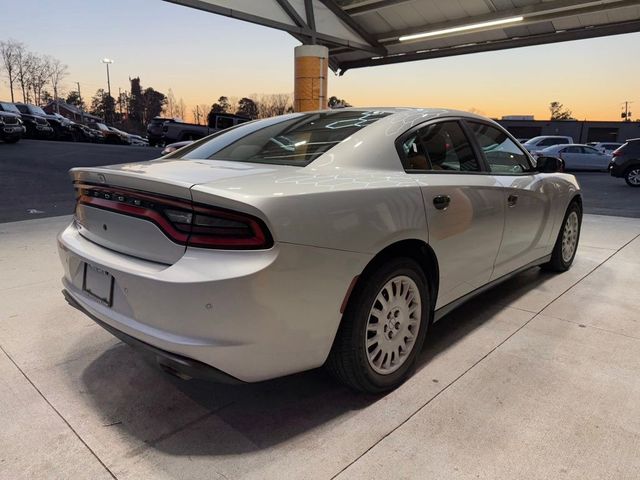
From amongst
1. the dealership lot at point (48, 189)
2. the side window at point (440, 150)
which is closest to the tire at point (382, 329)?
the side window at point (440, 150)

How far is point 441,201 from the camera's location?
2621 millimetres

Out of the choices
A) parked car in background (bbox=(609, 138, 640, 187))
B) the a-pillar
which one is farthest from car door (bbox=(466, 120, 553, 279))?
parked car in background (bbox=(609, 138, 640, 187))

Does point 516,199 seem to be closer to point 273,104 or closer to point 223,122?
point 223,122

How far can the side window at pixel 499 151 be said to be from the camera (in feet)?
11.1

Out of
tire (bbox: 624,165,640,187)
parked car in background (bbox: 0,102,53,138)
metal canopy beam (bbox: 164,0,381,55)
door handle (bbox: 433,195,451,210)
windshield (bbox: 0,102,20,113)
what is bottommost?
tire (bbox: 624,165,640,187)

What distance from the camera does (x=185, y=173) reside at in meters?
2.14

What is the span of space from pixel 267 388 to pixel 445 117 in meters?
1.99

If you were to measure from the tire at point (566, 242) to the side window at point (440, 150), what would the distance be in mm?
1815

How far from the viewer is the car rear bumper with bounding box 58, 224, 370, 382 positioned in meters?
1.80

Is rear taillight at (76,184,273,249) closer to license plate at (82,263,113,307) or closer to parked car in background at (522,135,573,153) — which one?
license plate at (82,263,113,307)

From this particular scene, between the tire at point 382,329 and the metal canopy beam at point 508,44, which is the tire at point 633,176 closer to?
the metal canopy beam at point 508,44

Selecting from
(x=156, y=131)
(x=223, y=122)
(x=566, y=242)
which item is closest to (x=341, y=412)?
(x=566, y=242)

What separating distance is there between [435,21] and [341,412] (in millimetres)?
14247

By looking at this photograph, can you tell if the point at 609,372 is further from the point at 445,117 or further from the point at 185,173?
the point at 185,173
